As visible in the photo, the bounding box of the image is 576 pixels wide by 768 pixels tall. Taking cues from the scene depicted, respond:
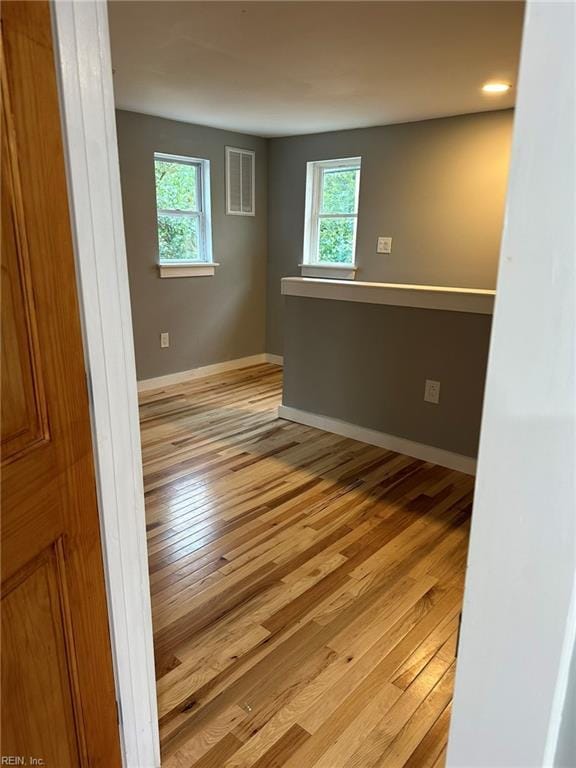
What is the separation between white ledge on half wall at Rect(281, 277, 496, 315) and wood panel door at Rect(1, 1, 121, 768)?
2.21 metres

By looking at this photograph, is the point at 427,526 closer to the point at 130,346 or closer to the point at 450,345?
the point at 450,345

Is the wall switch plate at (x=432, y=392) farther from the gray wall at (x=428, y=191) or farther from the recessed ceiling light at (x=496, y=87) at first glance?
the recessed ceiling light at (x=496, y=87)

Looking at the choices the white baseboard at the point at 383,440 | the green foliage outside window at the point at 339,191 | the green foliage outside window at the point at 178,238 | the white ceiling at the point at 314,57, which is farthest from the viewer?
the green foliage outside window at the point at 339,191

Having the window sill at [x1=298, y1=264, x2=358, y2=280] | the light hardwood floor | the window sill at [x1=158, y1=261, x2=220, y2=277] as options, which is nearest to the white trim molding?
the light hardwood floor

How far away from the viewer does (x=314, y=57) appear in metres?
2.52

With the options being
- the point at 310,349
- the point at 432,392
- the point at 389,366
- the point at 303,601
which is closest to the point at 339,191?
the point at 310,349

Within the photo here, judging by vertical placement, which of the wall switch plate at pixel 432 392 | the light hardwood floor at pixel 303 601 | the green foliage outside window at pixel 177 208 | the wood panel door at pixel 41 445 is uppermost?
the green foliage outside window at pixel 177 208

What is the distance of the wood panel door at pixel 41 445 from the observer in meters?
0.70

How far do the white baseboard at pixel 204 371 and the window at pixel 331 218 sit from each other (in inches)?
40.1

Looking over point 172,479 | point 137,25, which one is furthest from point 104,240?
point 172,479

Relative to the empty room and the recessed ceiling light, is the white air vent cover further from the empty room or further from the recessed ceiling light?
the recessed ceiling light

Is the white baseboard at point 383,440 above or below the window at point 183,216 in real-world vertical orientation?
below

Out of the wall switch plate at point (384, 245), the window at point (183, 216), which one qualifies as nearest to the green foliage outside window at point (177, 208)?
the window at point (183, 216)

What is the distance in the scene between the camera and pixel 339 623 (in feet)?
A: 5.65
